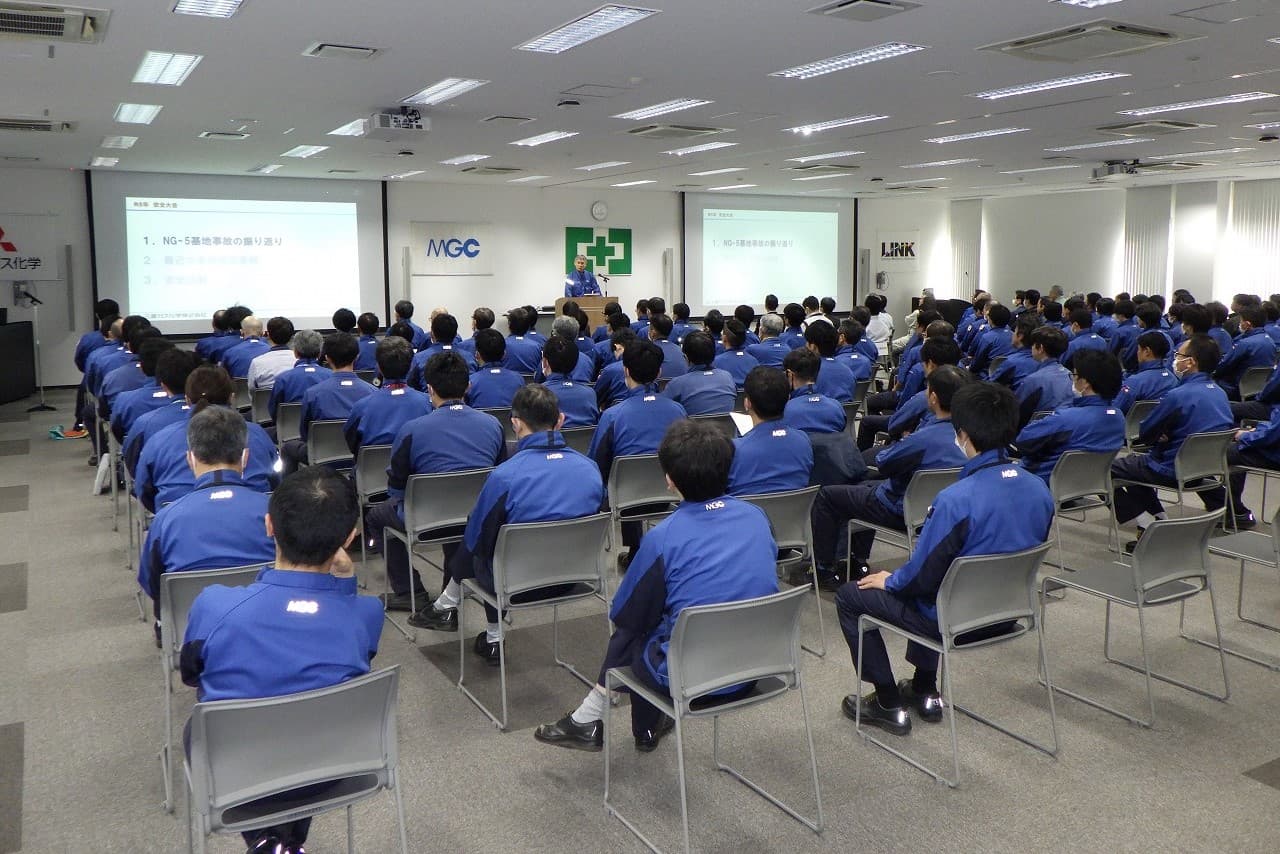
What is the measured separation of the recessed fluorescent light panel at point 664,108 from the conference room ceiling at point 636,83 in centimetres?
16

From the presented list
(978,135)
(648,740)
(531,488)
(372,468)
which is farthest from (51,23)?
(978,135)

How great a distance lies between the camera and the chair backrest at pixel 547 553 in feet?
12.3

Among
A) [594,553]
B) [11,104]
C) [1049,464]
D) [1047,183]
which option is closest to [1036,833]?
[594,553]

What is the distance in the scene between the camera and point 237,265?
14.9 metres

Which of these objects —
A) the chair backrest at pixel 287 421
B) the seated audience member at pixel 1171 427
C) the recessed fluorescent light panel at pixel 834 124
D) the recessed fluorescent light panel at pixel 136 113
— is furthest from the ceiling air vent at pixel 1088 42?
the recessed fluorescent light panel at pixel 136 113

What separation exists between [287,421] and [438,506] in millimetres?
2838

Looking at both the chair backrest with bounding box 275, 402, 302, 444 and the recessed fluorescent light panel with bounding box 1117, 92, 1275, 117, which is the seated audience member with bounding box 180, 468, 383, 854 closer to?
the chair backrest with bounding box 275, 402, 302, 444

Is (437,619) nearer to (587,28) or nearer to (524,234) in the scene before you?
(587,28)

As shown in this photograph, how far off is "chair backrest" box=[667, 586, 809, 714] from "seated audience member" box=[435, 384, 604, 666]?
44.9 inches

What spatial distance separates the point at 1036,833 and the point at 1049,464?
121 inches

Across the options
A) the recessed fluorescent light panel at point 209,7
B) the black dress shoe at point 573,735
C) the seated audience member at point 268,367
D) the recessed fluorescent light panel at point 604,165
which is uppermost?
the recessed fluorescent light panel at point 604,165

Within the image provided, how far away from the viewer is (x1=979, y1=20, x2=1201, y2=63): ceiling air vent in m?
5.91

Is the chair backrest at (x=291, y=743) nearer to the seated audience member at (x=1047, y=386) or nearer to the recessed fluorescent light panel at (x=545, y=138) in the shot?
the seated audience member at (x=1047, y=386)

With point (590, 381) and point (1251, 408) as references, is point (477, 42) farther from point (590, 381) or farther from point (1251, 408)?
point (1251, 408)
